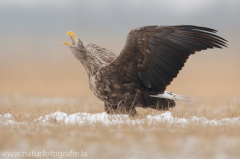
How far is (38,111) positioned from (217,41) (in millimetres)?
3900

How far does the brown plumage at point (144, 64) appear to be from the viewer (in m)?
5.25

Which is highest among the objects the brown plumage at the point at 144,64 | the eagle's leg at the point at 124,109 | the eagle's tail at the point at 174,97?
the brown plumage at the point at 144,64

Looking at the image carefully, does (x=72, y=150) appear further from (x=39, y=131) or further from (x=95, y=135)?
(x=39, y=131)

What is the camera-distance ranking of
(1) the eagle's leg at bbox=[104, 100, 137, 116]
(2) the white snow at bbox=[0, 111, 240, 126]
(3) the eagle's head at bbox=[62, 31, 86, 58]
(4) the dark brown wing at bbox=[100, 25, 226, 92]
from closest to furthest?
(2) the white snow at bbox=[0, 111, 240, 126] → (4) the dark brown wing at bbox=[100, 25, 226, 92] → (1) the eagle's leg at bbox=[104, 100, 137, 116] → (3) the eagle's head at bbox=[62, 31, 86, 58]

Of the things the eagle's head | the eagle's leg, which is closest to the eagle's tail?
the eagle's leg

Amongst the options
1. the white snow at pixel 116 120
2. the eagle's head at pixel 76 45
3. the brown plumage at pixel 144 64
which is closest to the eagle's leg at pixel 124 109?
the brown plumage at pixel 144 64

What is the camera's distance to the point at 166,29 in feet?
17.4

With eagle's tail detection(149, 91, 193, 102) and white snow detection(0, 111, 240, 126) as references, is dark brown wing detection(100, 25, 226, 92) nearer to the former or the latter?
eagle's tail detection(149, 91, 193, 102)

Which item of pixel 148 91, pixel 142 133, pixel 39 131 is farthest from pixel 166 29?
pixel 39 131

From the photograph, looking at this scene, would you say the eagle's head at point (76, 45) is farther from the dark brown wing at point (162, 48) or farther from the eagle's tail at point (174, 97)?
the eagle's tail at point (174, 97)

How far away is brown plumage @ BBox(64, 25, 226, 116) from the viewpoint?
5254 millimetres

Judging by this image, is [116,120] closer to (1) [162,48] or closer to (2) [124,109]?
(2) [124,109]

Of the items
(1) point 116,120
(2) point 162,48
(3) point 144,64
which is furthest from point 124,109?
(2) point 162,48

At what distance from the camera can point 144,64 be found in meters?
5.45
